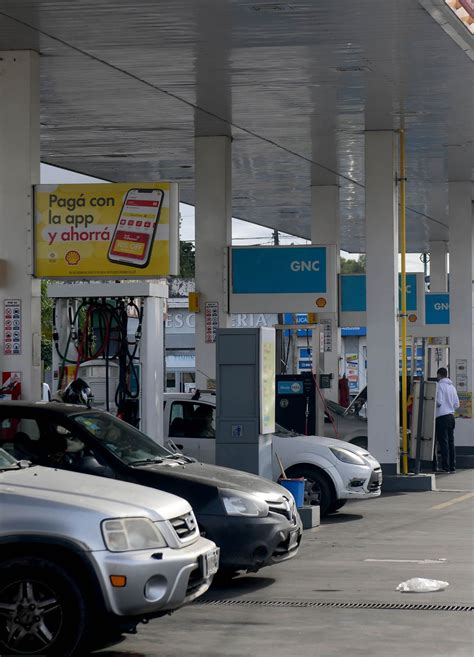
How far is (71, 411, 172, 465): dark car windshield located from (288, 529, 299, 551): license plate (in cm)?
130

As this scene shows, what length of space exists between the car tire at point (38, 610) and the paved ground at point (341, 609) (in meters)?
0.73

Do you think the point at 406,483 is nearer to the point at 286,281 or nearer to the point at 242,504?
the point at 286,281

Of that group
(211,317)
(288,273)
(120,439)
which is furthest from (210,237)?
(120,439)

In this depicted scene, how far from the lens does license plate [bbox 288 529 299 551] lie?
11.1 metres

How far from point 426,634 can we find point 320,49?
29.4ft

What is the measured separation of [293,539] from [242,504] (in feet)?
2.42

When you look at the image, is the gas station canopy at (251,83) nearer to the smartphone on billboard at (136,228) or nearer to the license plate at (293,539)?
the smartphone on billboard at (136,228)

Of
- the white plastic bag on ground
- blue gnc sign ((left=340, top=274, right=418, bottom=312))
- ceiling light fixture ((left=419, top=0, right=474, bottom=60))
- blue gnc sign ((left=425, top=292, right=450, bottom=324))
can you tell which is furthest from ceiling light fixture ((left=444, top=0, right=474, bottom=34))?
blue gnc sign ((left=425, top=292, right=450, bottom=324))

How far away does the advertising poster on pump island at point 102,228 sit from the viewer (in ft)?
50.3

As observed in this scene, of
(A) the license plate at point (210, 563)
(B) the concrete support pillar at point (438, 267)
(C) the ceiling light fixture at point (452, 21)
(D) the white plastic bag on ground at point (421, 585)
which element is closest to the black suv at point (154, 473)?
(D) the white plastic bag on ground at point (421, 585)

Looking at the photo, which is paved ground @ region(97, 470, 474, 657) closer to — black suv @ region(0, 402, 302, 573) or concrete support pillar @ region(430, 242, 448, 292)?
black suv @ region(0, 402, 302, 573)

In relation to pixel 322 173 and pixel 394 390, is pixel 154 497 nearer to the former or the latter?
pixel 394 390

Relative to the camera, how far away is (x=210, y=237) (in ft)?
71.5

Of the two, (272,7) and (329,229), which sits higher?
(272,7)
